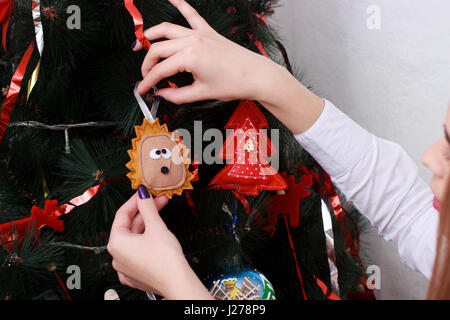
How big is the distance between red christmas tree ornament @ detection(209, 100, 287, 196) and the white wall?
0.31 m

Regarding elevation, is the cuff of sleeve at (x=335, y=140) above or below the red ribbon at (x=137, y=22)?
below

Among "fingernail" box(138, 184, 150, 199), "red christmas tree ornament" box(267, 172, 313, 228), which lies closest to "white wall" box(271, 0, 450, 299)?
"red christmas tree ornament" box(267, 172, 313, 228)

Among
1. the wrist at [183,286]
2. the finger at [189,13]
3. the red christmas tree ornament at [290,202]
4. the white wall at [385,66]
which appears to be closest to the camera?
the wrist at [183,286]

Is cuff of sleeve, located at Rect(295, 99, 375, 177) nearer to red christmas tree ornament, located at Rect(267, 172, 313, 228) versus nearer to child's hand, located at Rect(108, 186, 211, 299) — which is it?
red christmas tree ornament, located at Rect(267, 172, 313, 228)

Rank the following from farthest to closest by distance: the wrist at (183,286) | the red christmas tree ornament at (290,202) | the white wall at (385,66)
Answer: the white wall at (385,66) < the red christmas tree ornament at (290,202) < the wrist at (183,286)

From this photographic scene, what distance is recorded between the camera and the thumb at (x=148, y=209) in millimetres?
421

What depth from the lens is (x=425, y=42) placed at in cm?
78

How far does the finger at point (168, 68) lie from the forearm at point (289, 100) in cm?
9

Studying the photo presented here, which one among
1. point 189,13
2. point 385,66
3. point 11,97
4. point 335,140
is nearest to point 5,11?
point 11,97

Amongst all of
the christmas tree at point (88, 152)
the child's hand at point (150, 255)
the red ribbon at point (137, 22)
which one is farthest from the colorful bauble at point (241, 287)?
the red ribbon at point (137, 22)

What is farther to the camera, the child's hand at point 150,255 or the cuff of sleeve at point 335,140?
the cuff of sleeve at point 335,140

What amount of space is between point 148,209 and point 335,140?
0.25 metres

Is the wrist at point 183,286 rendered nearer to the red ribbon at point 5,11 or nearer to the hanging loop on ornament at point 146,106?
the hanging loop on ornament at point 146,106

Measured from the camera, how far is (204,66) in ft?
1.45
